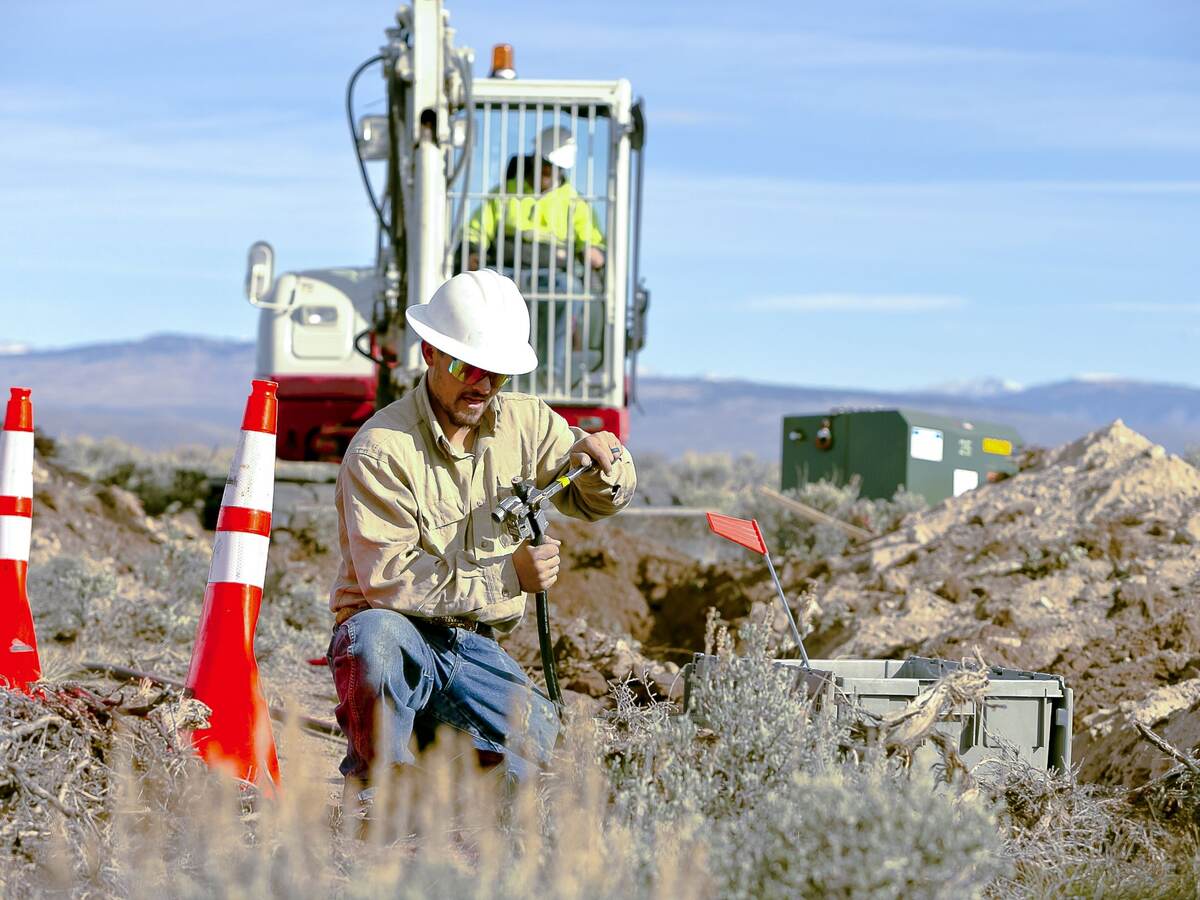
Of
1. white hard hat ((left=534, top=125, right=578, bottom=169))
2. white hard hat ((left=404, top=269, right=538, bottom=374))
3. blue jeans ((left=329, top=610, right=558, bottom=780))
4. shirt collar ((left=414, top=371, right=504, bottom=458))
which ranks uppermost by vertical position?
white hard hat ((left=534, top=125, right=578, bottom=169))

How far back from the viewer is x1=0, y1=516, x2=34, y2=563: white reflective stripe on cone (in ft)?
20.4

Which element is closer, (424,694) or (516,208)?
(424,694)

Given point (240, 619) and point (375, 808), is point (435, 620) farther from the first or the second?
point (375, 808)

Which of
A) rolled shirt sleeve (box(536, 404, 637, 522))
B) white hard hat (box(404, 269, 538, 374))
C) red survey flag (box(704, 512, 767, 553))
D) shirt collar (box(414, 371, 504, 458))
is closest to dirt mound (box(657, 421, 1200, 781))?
red survey flag (box(704, 512, 767, 553))

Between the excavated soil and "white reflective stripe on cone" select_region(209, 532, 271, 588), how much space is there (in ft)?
4.66

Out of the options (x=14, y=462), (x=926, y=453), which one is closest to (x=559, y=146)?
(x=926, y=453)

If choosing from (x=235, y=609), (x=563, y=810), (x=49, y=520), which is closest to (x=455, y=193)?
(x=49, y=520)

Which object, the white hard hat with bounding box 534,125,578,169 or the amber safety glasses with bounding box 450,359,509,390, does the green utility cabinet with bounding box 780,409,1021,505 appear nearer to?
the white hard hat with bounding box 534,125,578,169

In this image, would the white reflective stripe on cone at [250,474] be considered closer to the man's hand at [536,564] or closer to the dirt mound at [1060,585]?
the man's hand at [536,564]

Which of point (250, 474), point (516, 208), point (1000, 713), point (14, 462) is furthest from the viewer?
point (516, 208)

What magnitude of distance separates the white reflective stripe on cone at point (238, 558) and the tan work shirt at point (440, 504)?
31 cm

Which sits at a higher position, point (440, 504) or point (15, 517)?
point (440, 504)

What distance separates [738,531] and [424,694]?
1150 mm

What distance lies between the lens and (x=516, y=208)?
1085 cm
